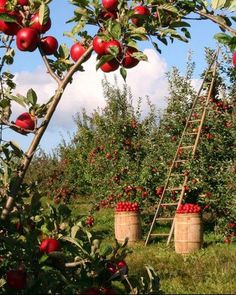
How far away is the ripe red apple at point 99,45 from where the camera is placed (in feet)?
5.80

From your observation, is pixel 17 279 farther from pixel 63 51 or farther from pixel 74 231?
pixel 63 51

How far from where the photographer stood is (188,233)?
7812 millimetres

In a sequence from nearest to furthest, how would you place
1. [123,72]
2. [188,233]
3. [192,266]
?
[123,72] < [192,266] < [188,233]

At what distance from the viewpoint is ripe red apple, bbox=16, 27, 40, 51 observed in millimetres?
1798

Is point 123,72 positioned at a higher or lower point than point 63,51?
lower

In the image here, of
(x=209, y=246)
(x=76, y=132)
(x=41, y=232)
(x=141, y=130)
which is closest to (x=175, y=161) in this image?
(x=209, y=246)

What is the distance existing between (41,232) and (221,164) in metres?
7.44

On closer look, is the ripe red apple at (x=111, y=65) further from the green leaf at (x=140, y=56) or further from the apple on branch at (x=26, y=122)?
the apple on branch at (x=26, y=122)

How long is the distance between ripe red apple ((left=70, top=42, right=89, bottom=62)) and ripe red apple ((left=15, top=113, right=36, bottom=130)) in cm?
27

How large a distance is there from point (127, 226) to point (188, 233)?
1.52 m

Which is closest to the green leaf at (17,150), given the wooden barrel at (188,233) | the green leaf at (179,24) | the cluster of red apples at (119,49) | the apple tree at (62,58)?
the apple tree at (62,58)

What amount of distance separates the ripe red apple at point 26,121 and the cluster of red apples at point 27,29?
0.23 meters

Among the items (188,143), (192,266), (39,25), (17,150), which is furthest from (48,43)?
(188,143)

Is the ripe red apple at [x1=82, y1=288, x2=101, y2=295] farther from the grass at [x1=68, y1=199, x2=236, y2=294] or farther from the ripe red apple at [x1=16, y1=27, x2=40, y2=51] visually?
the grass at [x1=68, y1=199, x2=236, y2=294]
